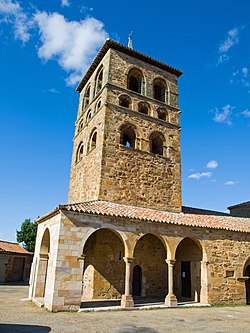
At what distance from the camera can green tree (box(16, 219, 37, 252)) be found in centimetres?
3111

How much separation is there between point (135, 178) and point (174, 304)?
5979 mm

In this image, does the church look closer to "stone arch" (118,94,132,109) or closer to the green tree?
"stone arch" (118,94,132,109)

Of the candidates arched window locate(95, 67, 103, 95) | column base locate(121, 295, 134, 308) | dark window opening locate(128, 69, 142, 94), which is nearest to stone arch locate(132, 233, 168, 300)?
column base locate(121, 295, 134, 308)

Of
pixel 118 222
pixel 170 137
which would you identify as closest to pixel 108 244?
pixel 118 222

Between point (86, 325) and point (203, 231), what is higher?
point (203, 231)

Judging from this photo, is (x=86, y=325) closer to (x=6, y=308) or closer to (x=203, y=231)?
(x=6, y=308)

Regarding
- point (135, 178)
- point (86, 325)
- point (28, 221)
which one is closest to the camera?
point (86, 325)

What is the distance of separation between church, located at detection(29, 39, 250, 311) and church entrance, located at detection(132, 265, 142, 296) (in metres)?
0.04

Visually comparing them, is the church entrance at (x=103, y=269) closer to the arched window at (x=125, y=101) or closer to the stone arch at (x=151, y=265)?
the stone arch at (x=151, y=265)

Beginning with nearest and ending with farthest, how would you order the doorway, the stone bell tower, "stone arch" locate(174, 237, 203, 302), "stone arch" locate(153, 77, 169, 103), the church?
1. the church
2. "stone arch" locate(174, 237, 203, 302)
3. the doorway
4. the stone bell tower
5. "stone arch" locate(153, 77, 169, 103)

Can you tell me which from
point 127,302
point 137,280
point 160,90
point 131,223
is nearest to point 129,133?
point 160,90

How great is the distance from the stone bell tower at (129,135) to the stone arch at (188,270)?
7.81 feet

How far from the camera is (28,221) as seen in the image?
3269cm

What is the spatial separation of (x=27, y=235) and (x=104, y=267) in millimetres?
22831
